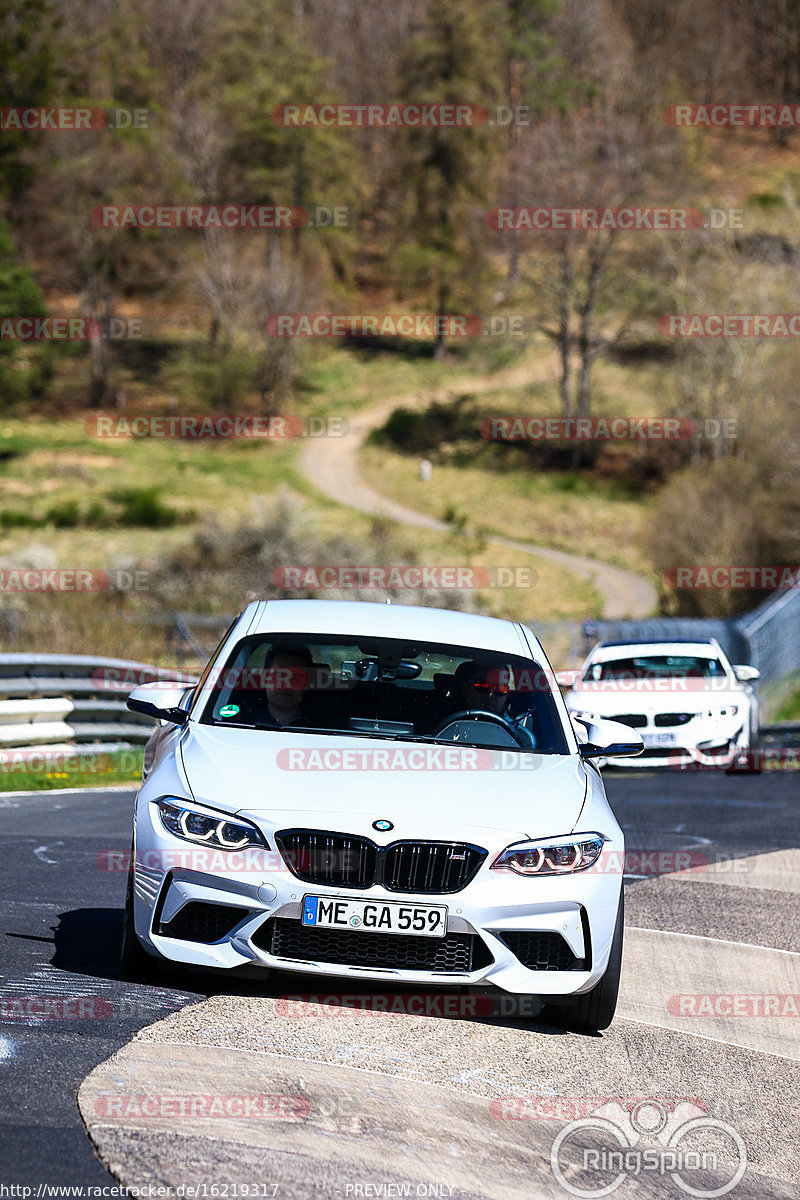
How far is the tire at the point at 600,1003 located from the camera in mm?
5172

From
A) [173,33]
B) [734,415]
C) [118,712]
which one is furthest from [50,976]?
[173,33]

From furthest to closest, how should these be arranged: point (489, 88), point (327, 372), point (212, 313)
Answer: point (489, 88)
point (327, 372)
point (212, 313)

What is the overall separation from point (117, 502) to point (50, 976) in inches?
1992

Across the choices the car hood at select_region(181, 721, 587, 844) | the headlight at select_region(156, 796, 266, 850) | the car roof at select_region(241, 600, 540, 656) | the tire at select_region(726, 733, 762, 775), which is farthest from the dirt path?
the headlight at select_region(156, 796, 266, 850)

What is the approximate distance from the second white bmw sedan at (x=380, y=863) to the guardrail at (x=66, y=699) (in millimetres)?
7563

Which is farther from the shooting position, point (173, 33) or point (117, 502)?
point (173, 33)

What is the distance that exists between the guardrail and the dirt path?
98.4 feet

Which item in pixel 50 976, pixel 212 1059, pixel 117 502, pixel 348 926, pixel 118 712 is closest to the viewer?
pixel 212 1059

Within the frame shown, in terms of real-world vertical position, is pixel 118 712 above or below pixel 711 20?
below

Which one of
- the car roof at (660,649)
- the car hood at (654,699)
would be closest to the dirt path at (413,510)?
the car roof at (660,649)

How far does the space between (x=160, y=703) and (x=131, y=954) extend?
1156mm

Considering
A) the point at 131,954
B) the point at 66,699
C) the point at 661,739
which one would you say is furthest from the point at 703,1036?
the point at 661,739

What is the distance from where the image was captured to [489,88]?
Answer: 84125mm

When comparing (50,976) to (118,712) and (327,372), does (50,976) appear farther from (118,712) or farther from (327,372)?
(327,372)
